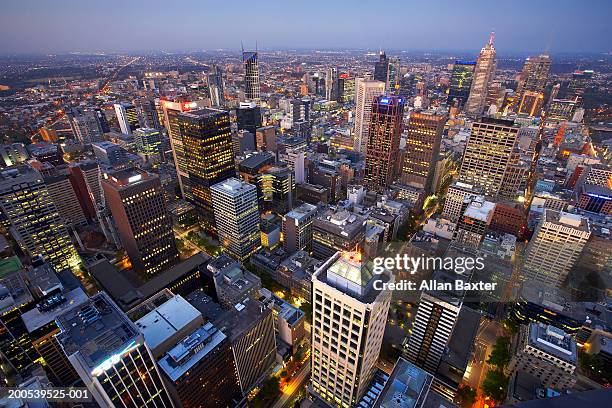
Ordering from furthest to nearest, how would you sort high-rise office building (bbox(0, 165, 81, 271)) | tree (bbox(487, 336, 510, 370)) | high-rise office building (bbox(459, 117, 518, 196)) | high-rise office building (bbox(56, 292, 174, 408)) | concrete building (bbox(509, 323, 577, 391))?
1. high-rise office building (bbox(459, 117, 518, 196))
2. high-rise office building (bbox(0, 165, 81, 271))
3. tree (bbox(487, 336, 510, 370))
4. concrete building (bbox(509, 323, 577, 391))
5. high-rise office building (bbox(56, 292, 174, 408))

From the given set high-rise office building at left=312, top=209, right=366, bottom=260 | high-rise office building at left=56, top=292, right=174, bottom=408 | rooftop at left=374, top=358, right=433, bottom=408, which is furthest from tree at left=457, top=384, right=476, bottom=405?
high-rise office building at left=56, top=292, right=174, bottom=408

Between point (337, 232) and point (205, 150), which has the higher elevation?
point (205, 150)

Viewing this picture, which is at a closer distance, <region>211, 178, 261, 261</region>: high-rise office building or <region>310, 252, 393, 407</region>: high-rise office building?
<region>310, 252, 393, 407</region>: high-rise office building

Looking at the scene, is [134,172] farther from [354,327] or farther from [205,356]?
[354,327]

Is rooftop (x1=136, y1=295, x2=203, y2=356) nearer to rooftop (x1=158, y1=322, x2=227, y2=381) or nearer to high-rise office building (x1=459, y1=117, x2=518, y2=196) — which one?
rooftop (x1=158, y1=322, x2=227, y2=381)

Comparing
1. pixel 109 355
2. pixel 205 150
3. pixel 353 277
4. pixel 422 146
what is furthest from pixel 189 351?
pixel 422 146

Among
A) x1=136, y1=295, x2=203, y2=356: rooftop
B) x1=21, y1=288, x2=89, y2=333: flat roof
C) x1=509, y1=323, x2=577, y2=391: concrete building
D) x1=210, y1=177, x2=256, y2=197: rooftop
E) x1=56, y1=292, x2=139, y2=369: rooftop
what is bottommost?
x1=509, y1=323, x2=577, y2=391: concrete building

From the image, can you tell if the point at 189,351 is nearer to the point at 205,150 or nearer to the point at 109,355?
the point at 109,355

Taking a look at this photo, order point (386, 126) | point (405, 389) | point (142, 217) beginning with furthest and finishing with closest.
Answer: point (386, 126), point (142, 217), point (405, 389)
